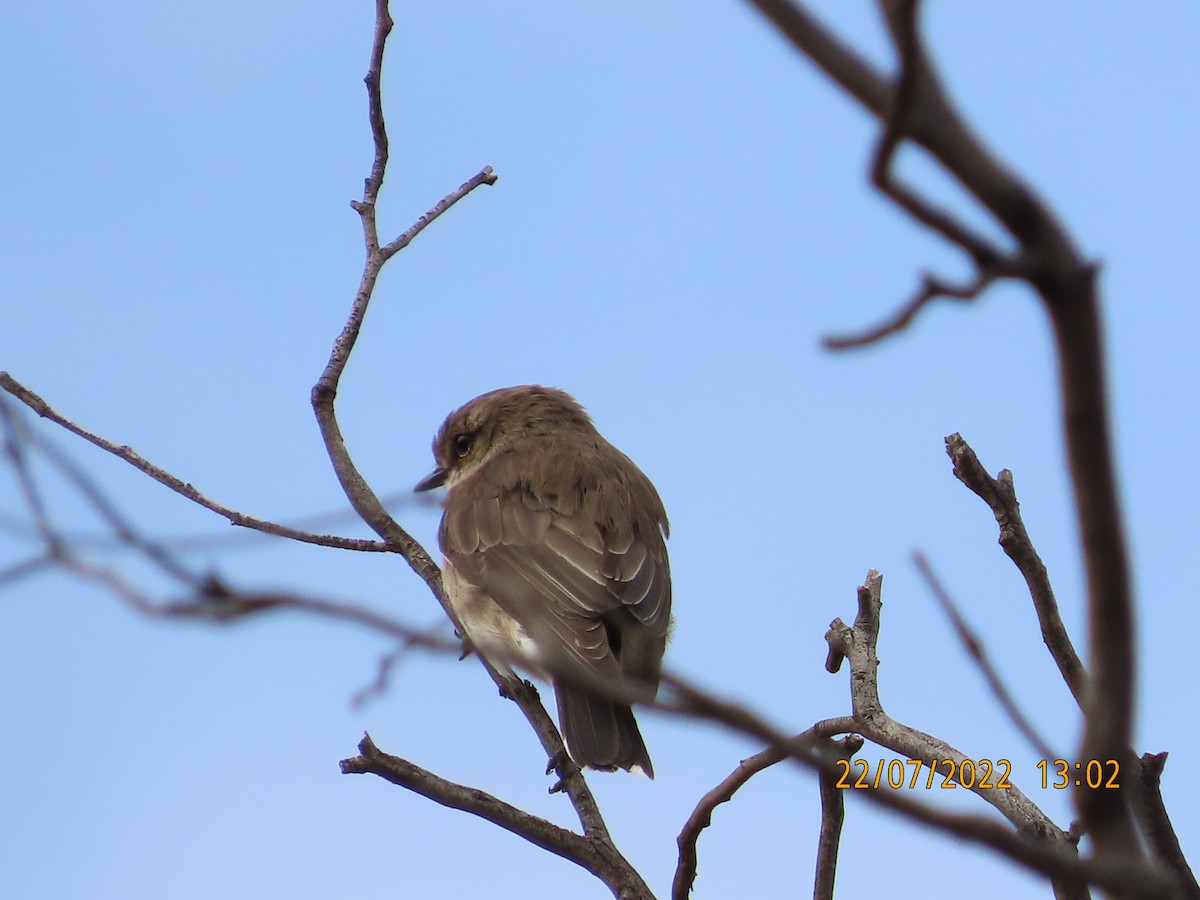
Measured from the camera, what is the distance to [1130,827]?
3.74 ft

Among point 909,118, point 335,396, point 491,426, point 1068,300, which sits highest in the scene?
point 491,426

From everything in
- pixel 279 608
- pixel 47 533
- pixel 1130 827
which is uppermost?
pixel 47 533

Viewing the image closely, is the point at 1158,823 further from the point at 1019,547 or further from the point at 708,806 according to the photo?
the point at 708,806

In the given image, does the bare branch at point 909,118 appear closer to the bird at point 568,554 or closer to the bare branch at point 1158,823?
the bare branch at point 1158,823

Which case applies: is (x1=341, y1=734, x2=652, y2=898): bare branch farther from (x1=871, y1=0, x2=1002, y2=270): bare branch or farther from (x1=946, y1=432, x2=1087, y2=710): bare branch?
(x1=871, y1=0, x2=1002, y2=270): bare branch

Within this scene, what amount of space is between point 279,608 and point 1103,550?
74 centimetres

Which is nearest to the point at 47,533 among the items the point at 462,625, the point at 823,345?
the point at 823,345

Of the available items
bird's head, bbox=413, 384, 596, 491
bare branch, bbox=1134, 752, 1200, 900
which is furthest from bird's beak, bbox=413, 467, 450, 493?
bare branch, bbox=1134, 752, 1200, 900

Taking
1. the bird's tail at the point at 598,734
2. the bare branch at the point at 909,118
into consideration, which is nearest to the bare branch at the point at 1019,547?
the bird's tail at the point at 598,734

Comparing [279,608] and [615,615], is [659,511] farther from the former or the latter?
[279,608]

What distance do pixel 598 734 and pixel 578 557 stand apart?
3.63ft

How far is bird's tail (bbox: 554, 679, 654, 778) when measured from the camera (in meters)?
4.36

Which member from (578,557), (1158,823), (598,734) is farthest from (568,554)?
(1158,823)

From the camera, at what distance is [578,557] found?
5.39 m
